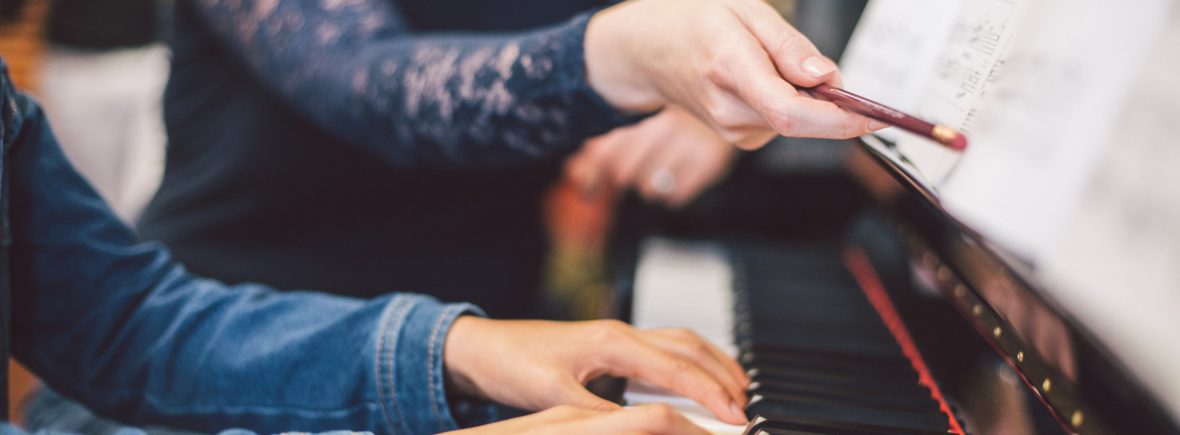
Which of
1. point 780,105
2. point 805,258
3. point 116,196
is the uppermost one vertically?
point 780,105

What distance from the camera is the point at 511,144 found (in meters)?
0.87

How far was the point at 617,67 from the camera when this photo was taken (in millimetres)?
716

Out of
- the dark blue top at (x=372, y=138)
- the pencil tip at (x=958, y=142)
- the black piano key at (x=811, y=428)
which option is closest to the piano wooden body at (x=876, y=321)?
the black piano key at (x=811, y=428)

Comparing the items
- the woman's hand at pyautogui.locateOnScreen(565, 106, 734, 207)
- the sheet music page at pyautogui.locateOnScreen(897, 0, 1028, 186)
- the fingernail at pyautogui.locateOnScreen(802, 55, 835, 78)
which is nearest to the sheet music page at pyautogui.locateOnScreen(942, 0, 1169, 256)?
the sheet music page at pyautogui.locateOnScreen(897, 0, 1028, 186)

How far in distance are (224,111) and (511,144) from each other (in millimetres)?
498

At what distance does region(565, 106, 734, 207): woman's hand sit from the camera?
1294 mm

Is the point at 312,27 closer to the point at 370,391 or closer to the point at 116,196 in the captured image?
the point at 370,391

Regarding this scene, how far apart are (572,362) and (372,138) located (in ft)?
1.45

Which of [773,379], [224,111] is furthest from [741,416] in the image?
[224,111]

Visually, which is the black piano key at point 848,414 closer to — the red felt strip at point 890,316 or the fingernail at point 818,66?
the red felt strip at point 890,316

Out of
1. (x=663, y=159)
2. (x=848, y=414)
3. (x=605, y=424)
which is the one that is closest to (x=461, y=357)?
(x=605, y=424)

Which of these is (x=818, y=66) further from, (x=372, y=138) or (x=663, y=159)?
(x=663, y=159)

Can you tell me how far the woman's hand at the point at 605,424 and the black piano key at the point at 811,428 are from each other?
0.20 ft

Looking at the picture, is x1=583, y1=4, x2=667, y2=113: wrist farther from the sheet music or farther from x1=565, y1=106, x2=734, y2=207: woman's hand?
x1=565, y1=106, x2=734, y2=207: woman's hand
